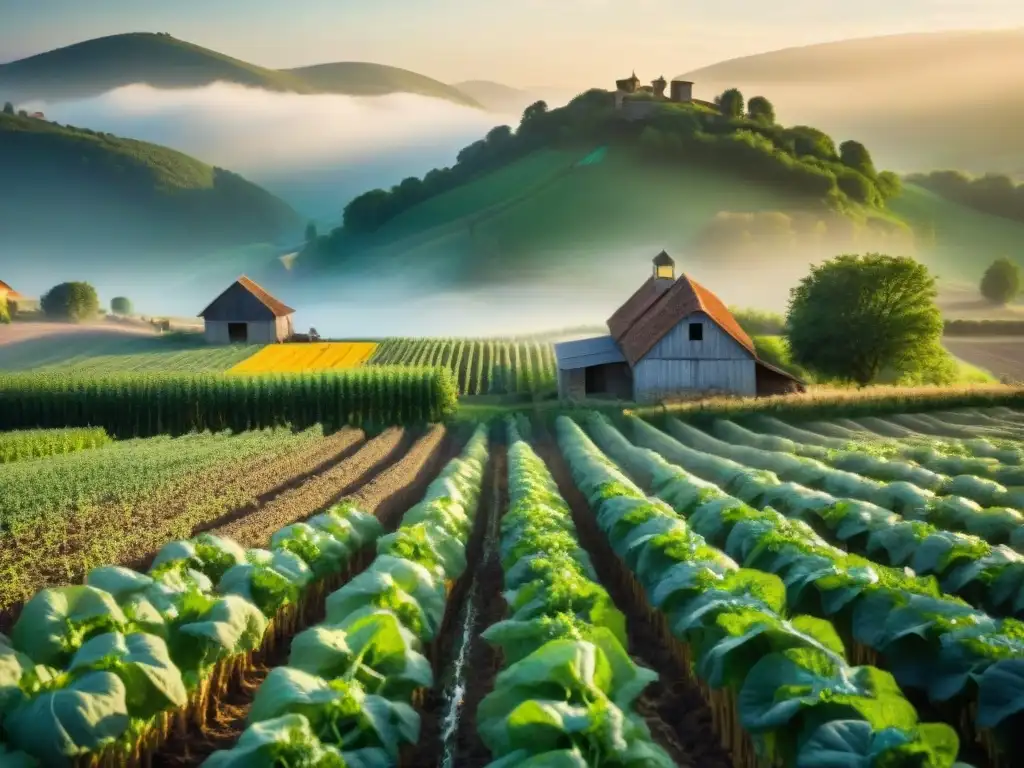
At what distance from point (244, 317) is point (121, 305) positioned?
5423cm

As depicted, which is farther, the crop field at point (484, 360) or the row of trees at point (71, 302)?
the row of trees at point (71, 302)

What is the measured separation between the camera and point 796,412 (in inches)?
1340

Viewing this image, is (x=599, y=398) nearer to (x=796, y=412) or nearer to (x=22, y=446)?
(x=796, y=412)

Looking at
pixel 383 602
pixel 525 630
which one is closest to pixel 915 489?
pixel 525 630

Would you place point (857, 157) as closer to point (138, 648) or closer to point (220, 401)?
point (220, 401)

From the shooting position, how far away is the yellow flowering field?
49656mm

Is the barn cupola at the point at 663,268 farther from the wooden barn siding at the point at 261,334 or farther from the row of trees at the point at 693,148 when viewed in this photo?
the row of trees at the point at 693,148

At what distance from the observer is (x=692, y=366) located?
40250 millimetres

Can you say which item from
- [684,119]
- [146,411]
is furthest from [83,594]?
[684,119]

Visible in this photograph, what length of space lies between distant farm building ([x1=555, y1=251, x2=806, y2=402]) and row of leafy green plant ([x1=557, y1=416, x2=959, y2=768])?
29862 millimetres

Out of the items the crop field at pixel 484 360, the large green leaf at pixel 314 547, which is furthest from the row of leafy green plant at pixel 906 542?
the crop field at pixel 484 360

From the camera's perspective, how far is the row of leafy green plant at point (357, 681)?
586 centimetres

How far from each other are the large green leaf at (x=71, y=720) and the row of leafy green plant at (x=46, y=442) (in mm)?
22492

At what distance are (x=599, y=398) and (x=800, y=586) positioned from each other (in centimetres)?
3288
